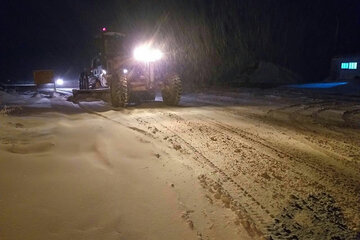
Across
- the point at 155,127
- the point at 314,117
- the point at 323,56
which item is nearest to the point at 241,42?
the point at 323,56

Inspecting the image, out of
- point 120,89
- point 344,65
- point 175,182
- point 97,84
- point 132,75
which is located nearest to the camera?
point 175,182

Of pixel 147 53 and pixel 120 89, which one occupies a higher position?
pixel 147 53

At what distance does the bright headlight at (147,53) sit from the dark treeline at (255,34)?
2555 centimetres

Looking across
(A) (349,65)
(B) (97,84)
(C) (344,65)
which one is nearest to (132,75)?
(B) (97,84)

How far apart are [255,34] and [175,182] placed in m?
44.1

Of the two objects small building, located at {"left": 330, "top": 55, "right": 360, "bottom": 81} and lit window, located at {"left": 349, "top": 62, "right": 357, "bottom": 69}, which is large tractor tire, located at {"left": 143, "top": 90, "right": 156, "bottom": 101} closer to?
small building, located at {"left": 330, "top": 55, "right": 360, "bottom": 81}

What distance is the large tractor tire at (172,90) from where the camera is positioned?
14.1m

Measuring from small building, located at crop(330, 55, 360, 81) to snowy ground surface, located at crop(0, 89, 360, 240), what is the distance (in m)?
28.8

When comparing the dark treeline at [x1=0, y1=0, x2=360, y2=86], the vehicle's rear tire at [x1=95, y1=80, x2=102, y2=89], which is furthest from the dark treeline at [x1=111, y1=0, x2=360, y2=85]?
the vehicle's rear tire at [x1=95, y1=80, x2=102, y2=89]

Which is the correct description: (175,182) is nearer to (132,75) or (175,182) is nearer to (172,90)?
(172,90)

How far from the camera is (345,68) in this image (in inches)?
1388

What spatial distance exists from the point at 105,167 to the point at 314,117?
26.4 ft

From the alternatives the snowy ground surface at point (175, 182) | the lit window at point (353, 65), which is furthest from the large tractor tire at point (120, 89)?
the lit window at point (353, 65)

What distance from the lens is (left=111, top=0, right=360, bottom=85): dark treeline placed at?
43.2 m
